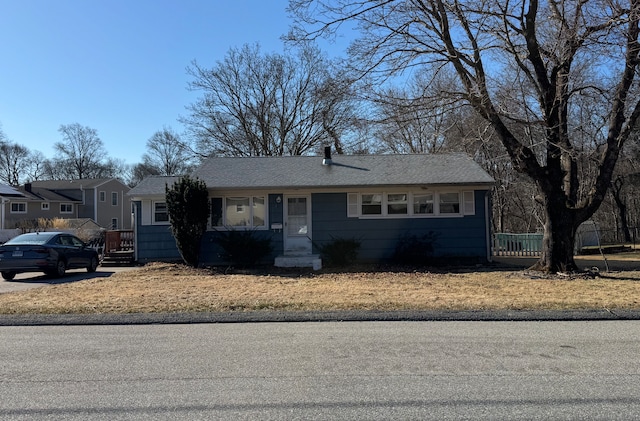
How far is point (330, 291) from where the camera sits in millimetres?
10523

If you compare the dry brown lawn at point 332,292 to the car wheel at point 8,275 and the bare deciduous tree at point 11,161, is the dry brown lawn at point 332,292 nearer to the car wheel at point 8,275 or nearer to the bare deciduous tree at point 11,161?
the car wheel at point 8,275

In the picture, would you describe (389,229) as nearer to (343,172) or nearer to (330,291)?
(343,172)

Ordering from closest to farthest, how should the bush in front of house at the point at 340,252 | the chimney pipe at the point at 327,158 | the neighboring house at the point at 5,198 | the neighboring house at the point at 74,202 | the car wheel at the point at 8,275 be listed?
the car wheel at the point at 8,275 → the bush in front of house at the point at 340,252 → the chimney pipe at the point at 327,158 → the neighboring house at the point at 5,198 → the neighboring house at the point at 74,202

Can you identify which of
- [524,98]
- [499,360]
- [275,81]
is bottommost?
[499,360]

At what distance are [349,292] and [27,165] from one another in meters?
86.0

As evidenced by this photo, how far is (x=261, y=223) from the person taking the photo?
1659 centimetres

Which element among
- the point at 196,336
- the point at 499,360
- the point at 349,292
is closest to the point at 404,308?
the point at 349,292

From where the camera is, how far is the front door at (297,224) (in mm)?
16453

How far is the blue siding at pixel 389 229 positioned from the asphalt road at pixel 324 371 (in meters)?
8.92

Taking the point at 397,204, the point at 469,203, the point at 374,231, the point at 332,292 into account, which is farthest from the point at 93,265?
the point at 469,203

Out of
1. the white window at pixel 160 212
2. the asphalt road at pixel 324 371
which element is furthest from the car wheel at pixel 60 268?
the asphalt road at pixel 324 371

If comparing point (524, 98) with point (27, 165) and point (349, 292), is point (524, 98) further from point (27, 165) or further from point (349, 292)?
point (27, 165)

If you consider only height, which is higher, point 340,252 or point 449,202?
point 449,202

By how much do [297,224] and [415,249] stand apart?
4.18 meters
